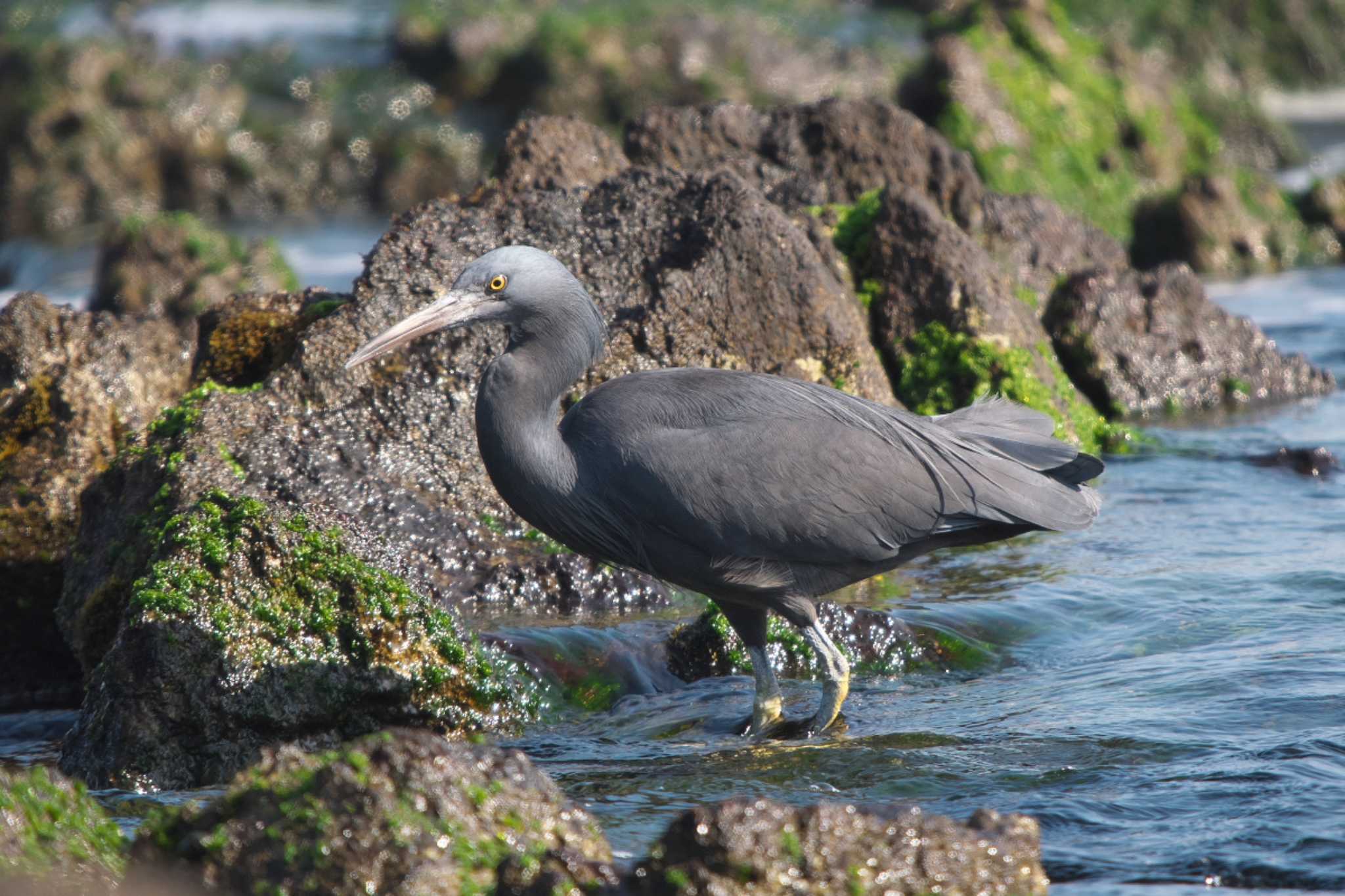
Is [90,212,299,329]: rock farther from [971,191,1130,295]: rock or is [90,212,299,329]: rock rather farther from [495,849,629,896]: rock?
[495,849,629,896]: rock

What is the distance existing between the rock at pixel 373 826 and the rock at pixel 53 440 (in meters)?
3.63

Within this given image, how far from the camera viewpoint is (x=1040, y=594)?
7.11 meters

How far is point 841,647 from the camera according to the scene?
6445mm

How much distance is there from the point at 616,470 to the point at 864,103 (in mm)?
5625

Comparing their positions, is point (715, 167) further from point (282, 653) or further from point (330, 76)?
point (330, 76)

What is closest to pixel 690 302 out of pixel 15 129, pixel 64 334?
pixel 64 334

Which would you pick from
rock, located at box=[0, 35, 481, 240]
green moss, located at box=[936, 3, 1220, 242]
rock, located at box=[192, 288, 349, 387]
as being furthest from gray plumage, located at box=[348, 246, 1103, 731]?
rock, located at box=[0, 35, 481, 240]

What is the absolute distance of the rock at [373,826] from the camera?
3639mm

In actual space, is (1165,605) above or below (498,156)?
below

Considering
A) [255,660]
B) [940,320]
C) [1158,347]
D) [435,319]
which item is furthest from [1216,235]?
[255,660]

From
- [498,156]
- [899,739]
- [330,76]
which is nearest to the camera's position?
[899,739]

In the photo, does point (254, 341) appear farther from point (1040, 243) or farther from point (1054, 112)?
point (1054, 112)

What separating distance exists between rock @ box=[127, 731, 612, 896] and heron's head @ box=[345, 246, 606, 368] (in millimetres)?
1957

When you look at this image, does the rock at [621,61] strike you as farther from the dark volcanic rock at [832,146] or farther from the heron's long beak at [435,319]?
the heron's long beak at [435,319]
